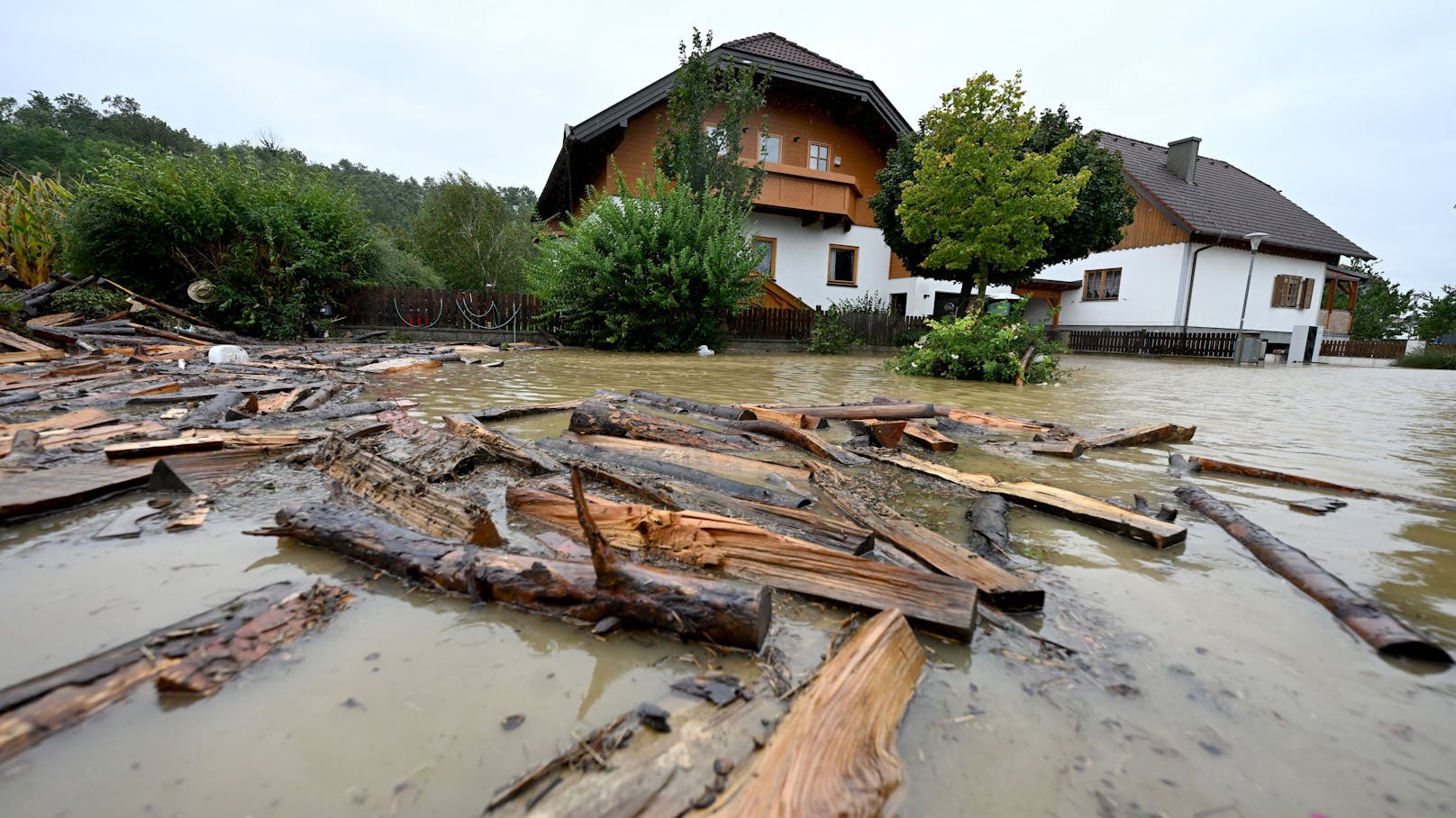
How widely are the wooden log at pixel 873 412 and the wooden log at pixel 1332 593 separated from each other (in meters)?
2.29

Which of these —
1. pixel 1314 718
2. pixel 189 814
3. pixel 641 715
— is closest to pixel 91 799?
pixel 189 814

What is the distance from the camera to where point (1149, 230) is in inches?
988

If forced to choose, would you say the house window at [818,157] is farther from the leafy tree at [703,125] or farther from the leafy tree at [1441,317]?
the leafy tree at [1441,317]

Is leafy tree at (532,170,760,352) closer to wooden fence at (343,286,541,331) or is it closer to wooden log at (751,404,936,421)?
wooden fence at (343,286,541,331)

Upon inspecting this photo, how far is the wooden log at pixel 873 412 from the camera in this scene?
16.0ft

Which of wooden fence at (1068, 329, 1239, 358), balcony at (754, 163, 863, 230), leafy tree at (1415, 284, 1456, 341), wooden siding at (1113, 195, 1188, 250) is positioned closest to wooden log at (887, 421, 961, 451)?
balcony at (754, 163, 863, 230)

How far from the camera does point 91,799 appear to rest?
3.27ft

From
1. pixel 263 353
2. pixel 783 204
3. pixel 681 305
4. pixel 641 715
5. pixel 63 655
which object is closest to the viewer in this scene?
pixel 641 715

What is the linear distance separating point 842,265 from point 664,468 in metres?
21.3

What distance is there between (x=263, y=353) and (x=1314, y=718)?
1223 cm

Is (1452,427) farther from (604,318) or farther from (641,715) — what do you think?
(604,318)

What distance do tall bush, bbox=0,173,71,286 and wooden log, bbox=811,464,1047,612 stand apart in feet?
55.7

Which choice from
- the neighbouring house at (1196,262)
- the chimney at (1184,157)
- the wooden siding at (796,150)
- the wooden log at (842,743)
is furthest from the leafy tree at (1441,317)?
the wooden log at (842,743)

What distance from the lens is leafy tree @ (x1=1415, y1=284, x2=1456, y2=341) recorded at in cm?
3225
